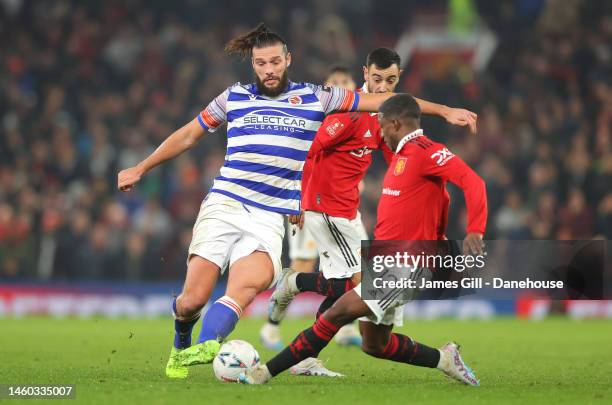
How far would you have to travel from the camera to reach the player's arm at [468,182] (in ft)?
21.4

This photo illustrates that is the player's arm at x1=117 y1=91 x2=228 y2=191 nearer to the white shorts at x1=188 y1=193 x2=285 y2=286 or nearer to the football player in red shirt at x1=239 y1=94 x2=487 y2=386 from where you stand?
the white shorts at x1=188 y1=193 x2=285 y2=286

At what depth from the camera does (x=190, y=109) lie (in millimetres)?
19344

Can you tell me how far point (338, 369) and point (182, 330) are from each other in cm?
163

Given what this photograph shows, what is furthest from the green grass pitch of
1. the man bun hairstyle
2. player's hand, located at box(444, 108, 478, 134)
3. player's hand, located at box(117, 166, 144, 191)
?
the man bun hairstyle

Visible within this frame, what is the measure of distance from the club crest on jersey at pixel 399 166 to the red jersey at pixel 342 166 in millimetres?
1927

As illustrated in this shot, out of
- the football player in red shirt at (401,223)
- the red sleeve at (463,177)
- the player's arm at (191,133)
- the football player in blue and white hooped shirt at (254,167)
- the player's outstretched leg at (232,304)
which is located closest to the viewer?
the red sleeve at (463,177)

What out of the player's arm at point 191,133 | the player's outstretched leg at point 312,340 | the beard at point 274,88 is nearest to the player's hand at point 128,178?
the player's arm at point 191,133

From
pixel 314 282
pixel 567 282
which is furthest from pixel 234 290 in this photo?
pixel 567 282

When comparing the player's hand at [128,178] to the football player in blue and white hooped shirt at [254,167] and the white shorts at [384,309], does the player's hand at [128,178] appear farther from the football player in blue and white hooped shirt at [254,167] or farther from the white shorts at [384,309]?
the white shorts at [384,309]

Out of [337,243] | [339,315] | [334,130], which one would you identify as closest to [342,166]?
[334,130]

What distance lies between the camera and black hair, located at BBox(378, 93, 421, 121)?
281 inches

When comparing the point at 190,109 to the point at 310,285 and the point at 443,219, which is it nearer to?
the point at 310,285

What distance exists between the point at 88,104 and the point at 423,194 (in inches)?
526

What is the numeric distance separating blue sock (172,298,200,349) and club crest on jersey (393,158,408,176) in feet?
5.73
